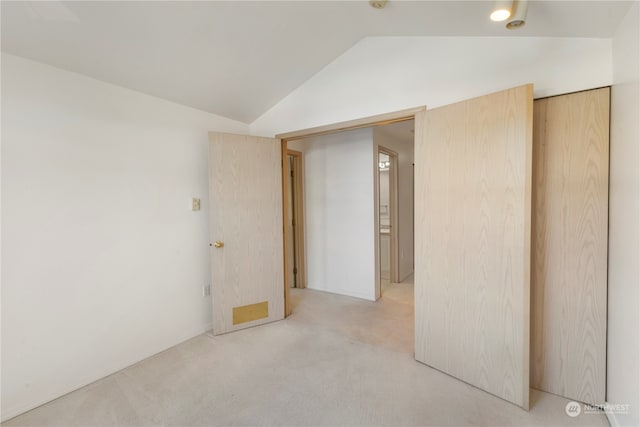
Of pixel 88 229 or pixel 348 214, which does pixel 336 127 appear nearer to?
pixel 348 214

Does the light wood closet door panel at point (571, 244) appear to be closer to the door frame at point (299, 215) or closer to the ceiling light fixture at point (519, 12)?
the ceiling light fixture at point (519, 12)

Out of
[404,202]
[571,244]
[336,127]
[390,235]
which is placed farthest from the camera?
[404,202]

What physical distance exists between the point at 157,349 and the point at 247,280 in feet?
3.11

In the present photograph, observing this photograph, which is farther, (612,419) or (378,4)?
(378,4)

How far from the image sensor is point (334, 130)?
9.19 ft

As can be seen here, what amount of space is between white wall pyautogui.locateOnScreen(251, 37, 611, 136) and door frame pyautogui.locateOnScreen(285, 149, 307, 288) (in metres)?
1.09

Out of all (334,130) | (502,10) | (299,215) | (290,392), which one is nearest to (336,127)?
(334,130)

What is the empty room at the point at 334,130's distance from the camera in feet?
5.60

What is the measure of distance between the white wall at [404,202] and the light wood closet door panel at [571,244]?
2375mm

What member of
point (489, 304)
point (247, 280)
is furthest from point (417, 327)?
point (247, 280)

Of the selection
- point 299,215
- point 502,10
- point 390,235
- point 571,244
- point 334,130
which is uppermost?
point 502,10

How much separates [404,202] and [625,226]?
3.24 m

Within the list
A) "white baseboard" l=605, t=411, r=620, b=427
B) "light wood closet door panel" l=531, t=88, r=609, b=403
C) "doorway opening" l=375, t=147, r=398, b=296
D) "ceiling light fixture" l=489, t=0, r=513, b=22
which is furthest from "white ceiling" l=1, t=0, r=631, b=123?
"white baseboard" l=605, t=411, r=620, b=427

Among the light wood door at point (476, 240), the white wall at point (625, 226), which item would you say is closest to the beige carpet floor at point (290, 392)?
the light wood door at point (476, 240)
